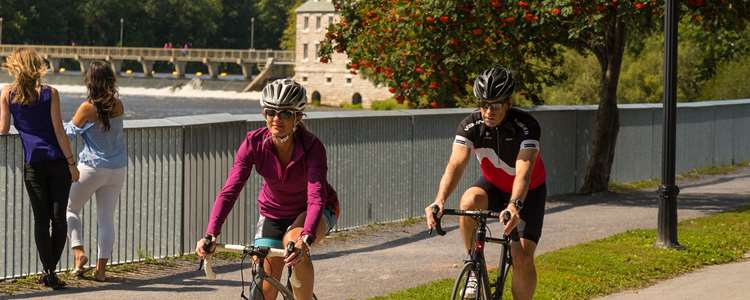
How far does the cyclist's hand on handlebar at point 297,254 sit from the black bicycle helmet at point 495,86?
1678 mm

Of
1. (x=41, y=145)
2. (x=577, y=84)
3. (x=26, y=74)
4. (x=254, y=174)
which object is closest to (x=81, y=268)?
(x=41, y=145)

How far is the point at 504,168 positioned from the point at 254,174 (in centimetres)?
593

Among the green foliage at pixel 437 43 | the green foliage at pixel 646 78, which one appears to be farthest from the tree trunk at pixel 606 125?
the green foliage at pixel 646 78

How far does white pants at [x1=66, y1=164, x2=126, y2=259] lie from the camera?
1119 cm

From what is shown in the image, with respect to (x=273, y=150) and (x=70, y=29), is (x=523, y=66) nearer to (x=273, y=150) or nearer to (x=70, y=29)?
(x=273, y=150)

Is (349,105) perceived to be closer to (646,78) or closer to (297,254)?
(646,78)

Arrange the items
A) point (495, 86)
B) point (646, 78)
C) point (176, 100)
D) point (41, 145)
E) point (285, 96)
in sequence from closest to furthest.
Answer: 1. point (285, 96)
2. point (495, 86)
3. point (41, 145)
4. point (646, 78)
5. point (176, 100)

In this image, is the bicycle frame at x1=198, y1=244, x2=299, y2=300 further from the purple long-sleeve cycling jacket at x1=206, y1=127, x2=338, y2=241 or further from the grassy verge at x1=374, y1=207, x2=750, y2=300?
the grassy verge at x1=374, y1=207, x2=750, y2=300

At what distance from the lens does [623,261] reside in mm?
12781

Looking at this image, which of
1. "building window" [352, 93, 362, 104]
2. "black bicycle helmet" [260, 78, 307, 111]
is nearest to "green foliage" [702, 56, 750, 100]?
"black bicycle helmet" [260, 78, 307, 111]

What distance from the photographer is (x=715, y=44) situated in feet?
115

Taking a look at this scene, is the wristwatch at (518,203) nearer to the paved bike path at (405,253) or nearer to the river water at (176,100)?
the paved bike path at (405,253)

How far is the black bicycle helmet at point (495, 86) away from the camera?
7.88 meters

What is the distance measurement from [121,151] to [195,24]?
530 ft
